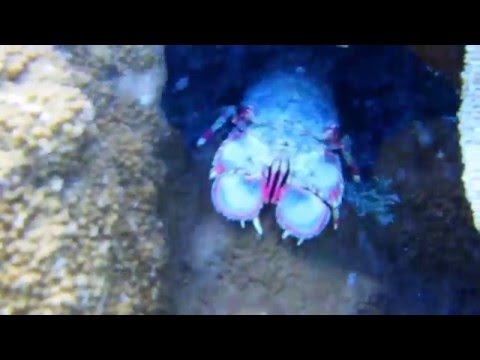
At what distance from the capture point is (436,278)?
3645mm

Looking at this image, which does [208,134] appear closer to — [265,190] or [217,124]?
[217,124]

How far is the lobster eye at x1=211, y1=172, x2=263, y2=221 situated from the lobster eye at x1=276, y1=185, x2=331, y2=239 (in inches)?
6.6

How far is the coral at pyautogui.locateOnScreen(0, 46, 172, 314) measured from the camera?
266 cm

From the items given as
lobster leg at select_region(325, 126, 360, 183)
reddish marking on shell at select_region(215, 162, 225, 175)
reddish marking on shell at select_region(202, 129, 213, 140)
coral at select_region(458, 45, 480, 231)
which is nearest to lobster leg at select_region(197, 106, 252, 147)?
reddish marking on shell at select_region(202, 129, 213, 140)

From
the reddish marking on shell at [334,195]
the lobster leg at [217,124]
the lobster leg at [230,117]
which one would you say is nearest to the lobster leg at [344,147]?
the reddish marking on shell at [334,195]

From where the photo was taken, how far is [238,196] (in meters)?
3.43

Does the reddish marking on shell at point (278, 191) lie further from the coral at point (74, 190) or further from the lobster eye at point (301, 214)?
the coral at point (74, 190)

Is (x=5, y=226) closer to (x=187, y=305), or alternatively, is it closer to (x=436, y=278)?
(x=187, y=305)

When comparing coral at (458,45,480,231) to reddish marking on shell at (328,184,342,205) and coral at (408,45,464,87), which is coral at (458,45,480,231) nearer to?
coral at (408,45,464,87)

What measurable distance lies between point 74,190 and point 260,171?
1.22 metres

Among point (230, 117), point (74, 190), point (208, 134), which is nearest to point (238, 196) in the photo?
point (208, 134)
